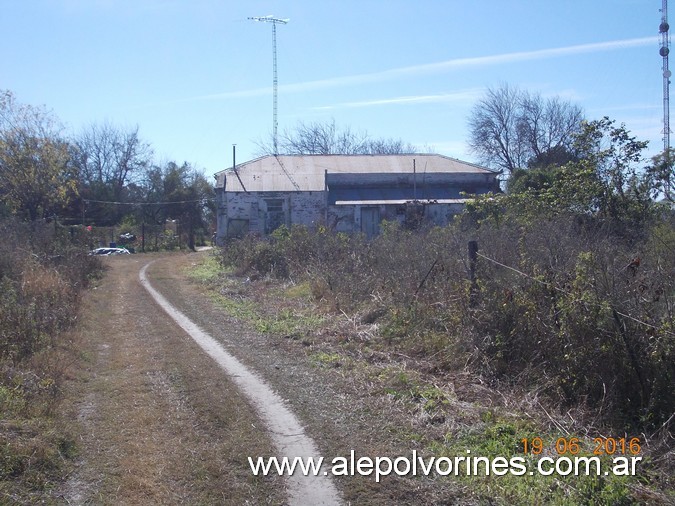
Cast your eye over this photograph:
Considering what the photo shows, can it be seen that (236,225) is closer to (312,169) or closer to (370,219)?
(312,169)

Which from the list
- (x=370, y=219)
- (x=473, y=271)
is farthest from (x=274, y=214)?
(x=473, y=271)

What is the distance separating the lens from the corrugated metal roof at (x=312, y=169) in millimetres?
35406

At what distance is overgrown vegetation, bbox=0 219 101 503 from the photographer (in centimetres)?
539

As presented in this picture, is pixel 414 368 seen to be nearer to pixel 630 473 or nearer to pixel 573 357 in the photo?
pixel 573 357

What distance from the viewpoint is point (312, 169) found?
37.2m

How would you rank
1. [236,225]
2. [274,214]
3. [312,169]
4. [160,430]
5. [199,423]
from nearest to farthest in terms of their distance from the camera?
1. [160,430]
2. [199,423]
3. [236,225]
4. [274,214]
5. [312,169]

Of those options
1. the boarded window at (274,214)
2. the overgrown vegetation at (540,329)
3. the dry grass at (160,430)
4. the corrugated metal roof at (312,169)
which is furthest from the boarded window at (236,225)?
the dry grass at (160,430)

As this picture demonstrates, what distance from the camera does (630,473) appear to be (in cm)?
524

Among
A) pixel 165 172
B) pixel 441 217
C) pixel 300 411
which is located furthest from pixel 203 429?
pixel 165 172

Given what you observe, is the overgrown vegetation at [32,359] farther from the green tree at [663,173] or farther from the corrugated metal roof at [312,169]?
the corrugated metal roof at [312,169]

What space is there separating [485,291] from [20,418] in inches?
228

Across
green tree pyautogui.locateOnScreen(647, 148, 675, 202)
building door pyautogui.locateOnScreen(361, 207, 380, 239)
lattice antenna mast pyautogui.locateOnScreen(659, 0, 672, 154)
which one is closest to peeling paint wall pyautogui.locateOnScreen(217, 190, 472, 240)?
building door pyautogui.locateOnScreen(361, 207, 380, 239)

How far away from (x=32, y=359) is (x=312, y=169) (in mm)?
29389
